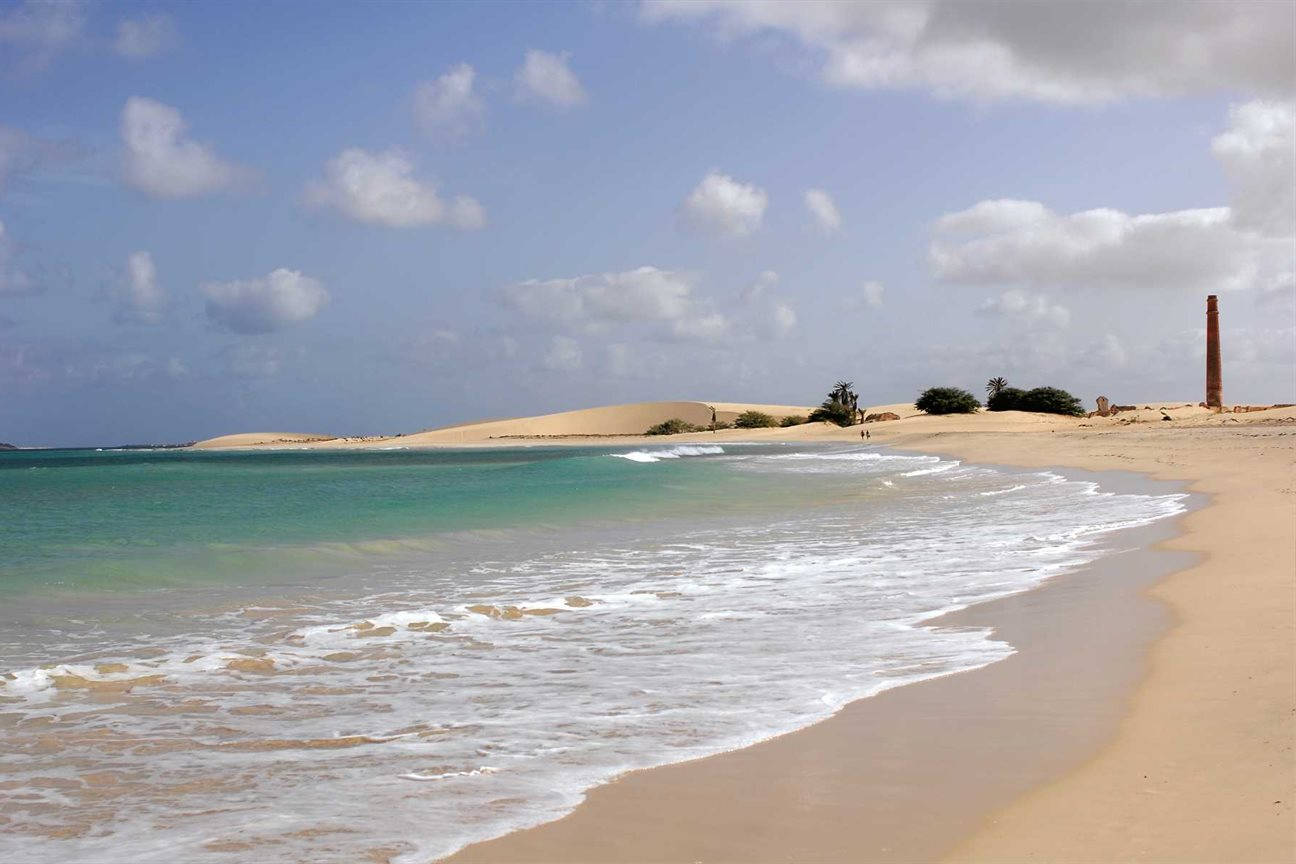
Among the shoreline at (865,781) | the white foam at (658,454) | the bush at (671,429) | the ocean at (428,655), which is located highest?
the bush at (671,429)

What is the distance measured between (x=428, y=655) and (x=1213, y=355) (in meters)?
75.4

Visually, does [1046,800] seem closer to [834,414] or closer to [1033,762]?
[1033,762]

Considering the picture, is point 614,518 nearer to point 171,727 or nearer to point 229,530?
point 229,530

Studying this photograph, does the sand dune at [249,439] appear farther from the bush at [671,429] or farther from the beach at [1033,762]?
the beach at [1033,762]

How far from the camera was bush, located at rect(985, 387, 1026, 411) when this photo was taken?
83481mm

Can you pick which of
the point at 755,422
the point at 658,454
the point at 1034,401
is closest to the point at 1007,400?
the point at 1034,401

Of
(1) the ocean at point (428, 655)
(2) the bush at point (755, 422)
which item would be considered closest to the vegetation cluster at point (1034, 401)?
(2) the bush at point (755, 422)

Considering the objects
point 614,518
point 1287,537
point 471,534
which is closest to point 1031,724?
point 1287,537

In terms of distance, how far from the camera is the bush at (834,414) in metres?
88.4

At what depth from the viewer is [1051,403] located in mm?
80188

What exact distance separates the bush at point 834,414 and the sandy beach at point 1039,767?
81.7 m

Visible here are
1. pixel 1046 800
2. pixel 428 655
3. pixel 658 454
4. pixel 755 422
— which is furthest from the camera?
pixel 755 422

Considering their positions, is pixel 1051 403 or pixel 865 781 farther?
pixel 1051 403

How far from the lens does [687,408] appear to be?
135375 millimetres
